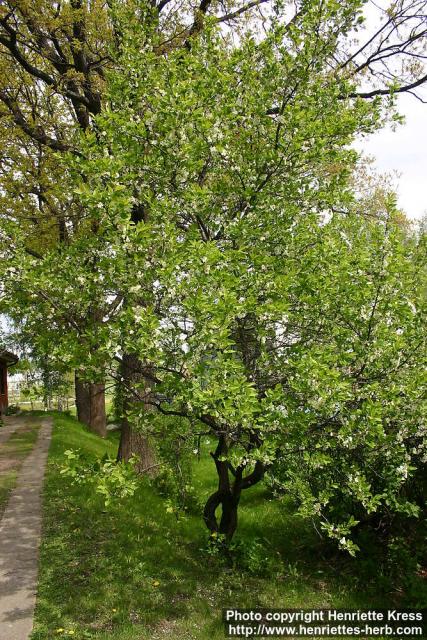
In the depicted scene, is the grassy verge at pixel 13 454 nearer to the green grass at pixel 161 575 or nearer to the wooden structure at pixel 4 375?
the green grass at pixel 161 575

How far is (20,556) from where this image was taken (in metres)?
8.19

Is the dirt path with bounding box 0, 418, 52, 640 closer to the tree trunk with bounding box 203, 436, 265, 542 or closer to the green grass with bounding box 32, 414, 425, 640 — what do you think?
the green grass with bounding box 32, 414, 425, 640

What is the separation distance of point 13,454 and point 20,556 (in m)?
9.03

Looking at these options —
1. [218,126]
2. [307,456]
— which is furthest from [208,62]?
[307,456]

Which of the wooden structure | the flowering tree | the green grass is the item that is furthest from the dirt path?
the wooden structure

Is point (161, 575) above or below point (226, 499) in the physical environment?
below

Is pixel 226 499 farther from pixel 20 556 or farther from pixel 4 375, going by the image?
pixel 4 375

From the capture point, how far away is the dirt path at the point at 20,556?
639 cm

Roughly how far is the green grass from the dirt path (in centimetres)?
17

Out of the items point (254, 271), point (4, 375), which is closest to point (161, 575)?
point (254, 271)

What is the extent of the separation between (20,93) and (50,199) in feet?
12.5

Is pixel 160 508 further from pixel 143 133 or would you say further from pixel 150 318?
pixel 143 133

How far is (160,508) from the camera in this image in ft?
33.9

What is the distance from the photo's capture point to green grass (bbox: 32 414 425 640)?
258 inches
